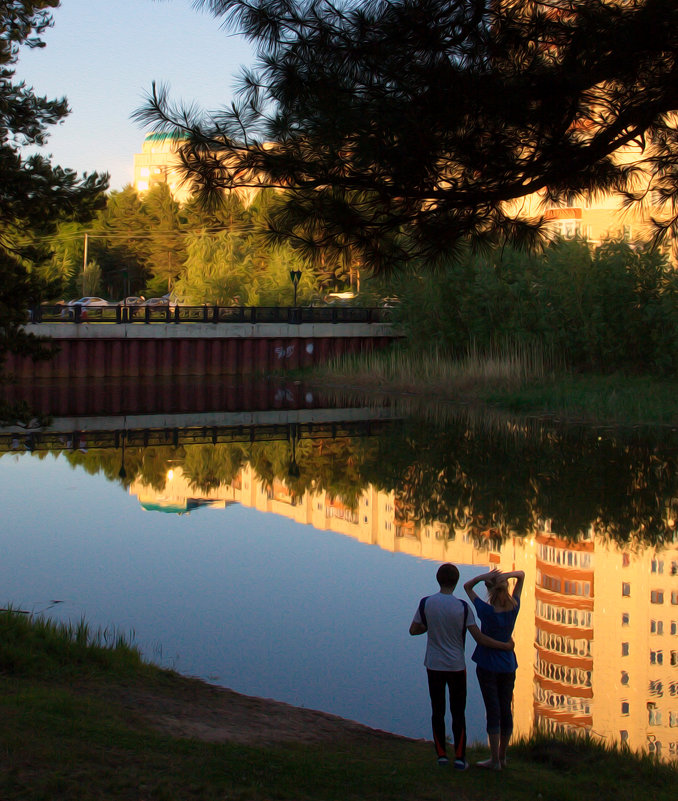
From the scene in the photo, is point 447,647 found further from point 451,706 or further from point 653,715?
point 653,715

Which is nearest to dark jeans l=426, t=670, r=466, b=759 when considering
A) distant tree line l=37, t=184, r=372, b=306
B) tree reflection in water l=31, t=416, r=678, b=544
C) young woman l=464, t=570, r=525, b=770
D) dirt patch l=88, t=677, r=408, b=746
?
young woman l=464, t=570, r=525, b=770

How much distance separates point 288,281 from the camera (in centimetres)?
4738

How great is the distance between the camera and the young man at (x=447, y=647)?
16.7ft

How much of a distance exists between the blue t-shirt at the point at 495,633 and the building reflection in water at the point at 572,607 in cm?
120

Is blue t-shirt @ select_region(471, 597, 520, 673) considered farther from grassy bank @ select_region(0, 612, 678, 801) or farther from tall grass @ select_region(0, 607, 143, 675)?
tall grass @ select_region(0, 607, 143, 675)

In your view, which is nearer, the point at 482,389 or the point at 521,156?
the point at 521,156

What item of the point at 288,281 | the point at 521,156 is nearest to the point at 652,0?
the point at 521,156

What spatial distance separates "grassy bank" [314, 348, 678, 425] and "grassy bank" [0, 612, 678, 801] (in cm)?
1610

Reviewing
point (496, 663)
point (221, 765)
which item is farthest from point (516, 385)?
point (221, 765)

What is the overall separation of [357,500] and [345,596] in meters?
4.35

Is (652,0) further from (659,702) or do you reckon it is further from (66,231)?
(66,231)

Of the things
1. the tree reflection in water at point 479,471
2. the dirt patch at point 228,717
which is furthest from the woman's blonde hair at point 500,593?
the tree reflection in water at point 479,471

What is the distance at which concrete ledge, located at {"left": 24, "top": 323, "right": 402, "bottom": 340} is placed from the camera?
33375 mm

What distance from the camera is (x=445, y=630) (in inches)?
201
